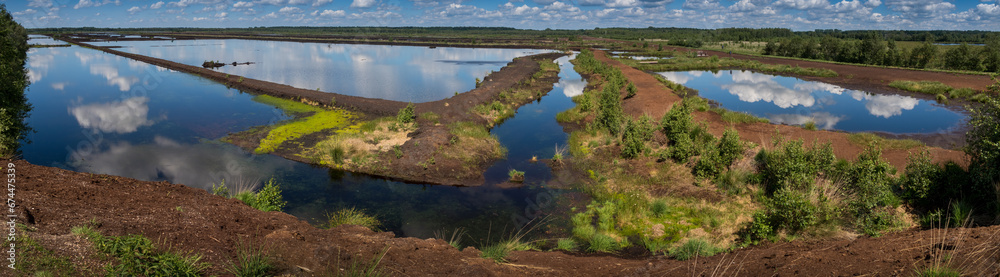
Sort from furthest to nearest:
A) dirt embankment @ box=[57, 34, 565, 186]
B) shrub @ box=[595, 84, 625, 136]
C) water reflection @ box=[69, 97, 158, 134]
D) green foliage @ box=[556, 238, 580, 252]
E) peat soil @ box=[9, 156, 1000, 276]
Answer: water reflection @ box=[69, 97, 158, 134], shrub @ box=[595, 84, 625, 136], dirt embankment @ box=[57, 34, 565, 186], green foliage @ box=[556, 238, 580, 252], peat soil @ box=[9, 156, 1000, 276]

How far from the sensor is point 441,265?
773 cm

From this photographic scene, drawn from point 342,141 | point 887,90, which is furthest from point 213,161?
point 887,90

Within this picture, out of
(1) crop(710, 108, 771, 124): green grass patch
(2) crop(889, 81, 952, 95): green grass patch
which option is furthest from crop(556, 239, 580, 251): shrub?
(2) crop(889, 81, 952, 95): green grass patch

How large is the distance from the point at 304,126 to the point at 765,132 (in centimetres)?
2226

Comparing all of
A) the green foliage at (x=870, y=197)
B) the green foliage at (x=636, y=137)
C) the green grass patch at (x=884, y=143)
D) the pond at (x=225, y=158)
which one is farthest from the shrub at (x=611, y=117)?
the green foliage at (x=870, y=197)

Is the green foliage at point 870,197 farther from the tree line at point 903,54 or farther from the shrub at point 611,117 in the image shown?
the tree line at point 903,54

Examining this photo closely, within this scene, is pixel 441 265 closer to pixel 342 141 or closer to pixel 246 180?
pixel 246 180

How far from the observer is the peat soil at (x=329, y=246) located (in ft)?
21.4

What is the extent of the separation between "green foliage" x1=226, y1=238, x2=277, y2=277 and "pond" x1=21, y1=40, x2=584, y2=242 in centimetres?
538

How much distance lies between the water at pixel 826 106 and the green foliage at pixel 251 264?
26588 mm

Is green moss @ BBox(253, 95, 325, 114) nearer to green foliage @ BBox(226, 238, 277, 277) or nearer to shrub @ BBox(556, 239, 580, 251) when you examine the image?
shrub @ BBox(556, 239, 580, 251)

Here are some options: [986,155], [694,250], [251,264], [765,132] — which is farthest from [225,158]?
[986,155]

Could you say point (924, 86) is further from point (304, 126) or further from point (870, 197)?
point (304, 126)

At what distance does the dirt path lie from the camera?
14.8 metres
